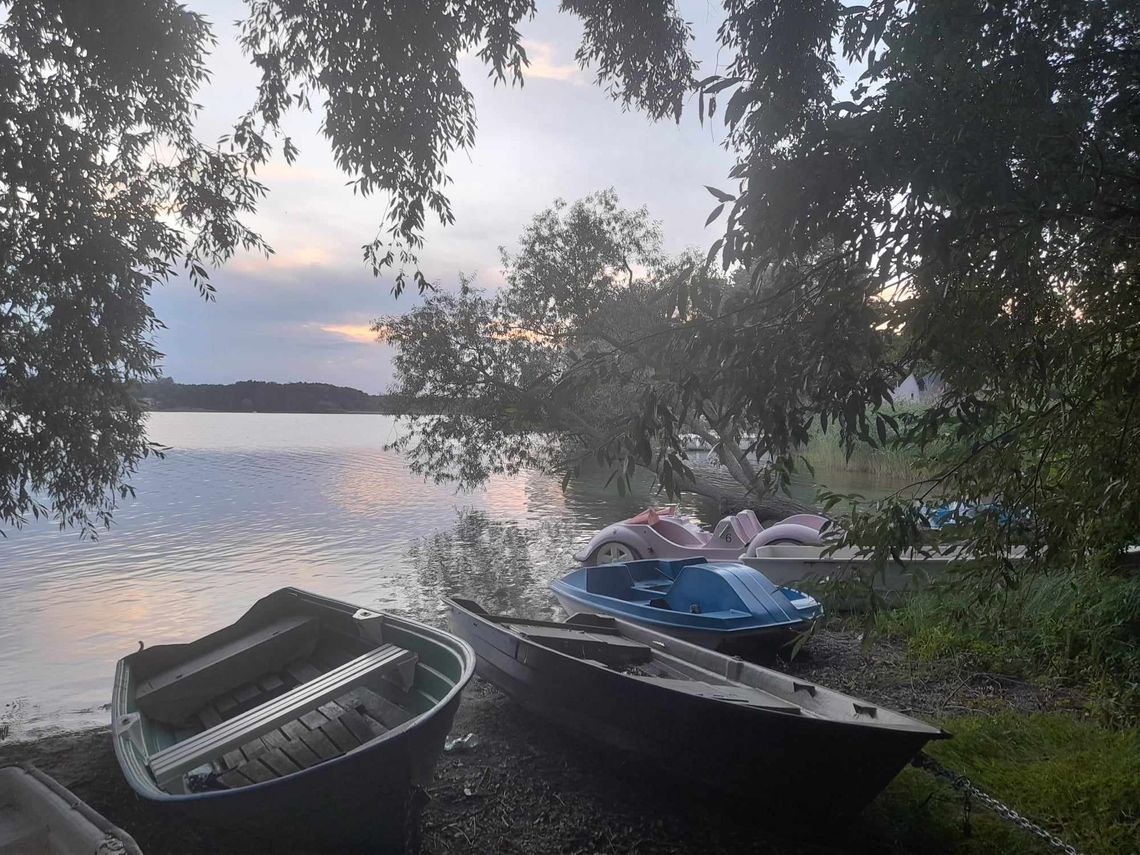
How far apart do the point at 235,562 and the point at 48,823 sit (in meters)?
12.0

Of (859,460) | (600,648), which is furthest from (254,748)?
(859,460)

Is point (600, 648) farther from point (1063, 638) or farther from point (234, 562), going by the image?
point (234, 562)

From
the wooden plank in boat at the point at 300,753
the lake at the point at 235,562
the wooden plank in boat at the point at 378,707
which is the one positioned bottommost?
the lake at the point at 235,562

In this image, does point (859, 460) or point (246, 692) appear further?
point (859, 460)

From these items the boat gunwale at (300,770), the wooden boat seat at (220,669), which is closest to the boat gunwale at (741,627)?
the boat gunwale at (300,770)

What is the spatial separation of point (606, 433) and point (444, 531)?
1610cm

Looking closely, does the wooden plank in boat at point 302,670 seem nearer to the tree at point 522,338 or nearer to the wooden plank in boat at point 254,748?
the wooden plank in boat at point 254,748

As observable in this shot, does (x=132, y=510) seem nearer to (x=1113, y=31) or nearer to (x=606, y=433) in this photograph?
(x=606, y=433)

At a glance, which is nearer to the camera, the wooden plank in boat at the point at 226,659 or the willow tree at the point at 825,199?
the willow tree at the point at 825,199

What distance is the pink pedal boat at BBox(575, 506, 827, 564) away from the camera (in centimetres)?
1098

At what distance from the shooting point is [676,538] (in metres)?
11.5

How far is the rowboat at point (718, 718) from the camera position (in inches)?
153

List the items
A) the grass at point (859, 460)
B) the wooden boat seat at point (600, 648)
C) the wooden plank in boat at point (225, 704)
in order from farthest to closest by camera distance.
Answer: the grass at point (859, 460) < the wooden boat seat at point (600, 648) < the wooden plank in boat at point (225, 704)

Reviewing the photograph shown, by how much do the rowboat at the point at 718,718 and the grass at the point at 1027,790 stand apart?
1.49 ft
